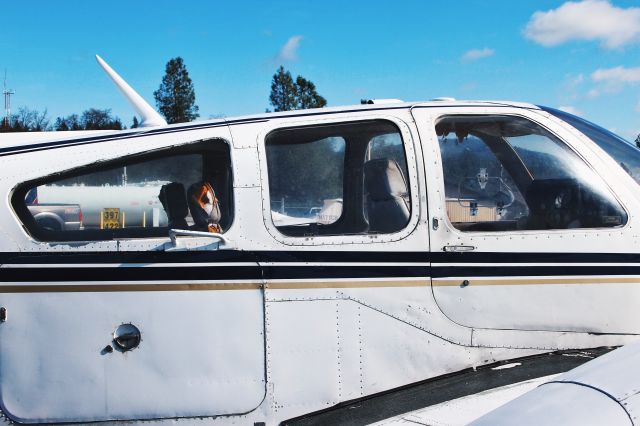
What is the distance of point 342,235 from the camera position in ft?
10.9

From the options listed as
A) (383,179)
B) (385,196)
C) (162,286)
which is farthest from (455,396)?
(162,286)

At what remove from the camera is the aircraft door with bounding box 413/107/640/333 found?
3.38 meters

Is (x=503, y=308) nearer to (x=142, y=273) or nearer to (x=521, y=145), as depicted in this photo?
(x=521, y=145)

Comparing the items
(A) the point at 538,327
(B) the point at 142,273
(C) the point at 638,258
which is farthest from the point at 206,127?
(C) the point at 638,258

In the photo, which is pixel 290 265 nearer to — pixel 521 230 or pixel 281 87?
pixel 521 230

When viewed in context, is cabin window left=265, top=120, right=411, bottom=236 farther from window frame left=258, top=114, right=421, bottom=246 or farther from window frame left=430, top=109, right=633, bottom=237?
window frame left=430, top=109, right=633, bottom=237

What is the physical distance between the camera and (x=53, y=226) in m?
3.31

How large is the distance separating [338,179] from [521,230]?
1.09m

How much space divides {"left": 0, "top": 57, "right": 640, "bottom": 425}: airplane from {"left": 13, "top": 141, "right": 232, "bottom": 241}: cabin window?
0.01 metres

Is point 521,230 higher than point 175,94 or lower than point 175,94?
lower

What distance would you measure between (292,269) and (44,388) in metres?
1.36

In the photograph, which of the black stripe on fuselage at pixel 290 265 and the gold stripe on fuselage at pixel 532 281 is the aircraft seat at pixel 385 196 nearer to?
the black stripe on fuselage at pixel 290 265

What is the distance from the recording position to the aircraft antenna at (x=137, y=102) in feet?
13.2

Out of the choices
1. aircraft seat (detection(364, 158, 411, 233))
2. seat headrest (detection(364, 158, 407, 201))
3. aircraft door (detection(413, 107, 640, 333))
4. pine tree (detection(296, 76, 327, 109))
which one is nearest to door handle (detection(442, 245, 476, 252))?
aircraft door (detection(413, 107, 640, 333))
